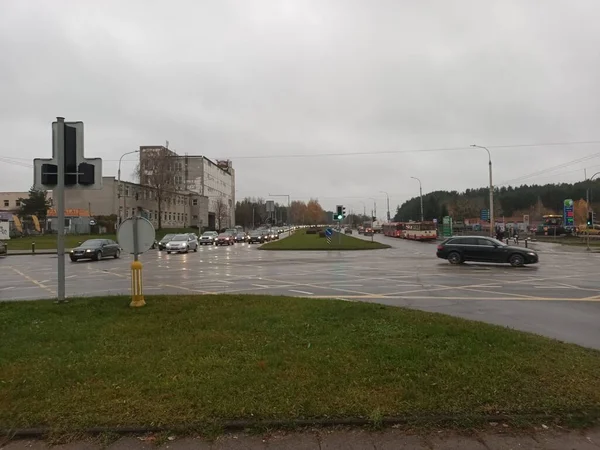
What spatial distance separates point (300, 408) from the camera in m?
3.94

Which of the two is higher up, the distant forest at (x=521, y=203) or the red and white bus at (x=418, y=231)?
the distant forest at (x=521, y=203)

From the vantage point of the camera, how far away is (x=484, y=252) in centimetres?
2278

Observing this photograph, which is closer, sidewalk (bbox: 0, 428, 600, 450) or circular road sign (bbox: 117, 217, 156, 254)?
sidewalk (bbox: 0, 428, 600, 450)

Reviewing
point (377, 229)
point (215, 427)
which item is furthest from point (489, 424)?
point (377, 229)

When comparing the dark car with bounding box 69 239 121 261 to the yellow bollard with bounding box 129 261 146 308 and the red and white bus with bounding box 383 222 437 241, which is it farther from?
the red and white bus with bounding box 383 222 437 241

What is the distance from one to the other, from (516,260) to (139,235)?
62.1 ft

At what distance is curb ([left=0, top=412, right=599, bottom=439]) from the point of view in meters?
3.65

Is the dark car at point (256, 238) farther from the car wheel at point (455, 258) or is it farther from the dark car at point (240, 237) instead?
the car wheel at point (455, 258)

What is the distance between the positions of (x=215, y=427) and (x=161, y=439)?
1.42 feet

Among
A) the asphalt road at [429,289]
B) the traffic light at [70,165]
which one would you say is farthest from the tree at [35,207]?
the traffic light at [70,165]

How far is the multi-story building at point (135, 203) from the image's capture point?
7619 centimetres

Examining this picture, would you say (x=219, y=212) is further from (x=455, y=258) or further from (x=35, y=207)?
(x=455, y=258)

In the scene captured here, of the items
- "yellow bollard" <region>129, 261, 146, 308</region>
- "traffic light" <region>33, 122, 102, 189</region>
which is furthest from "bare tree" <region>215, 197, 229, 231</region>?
"yellow bollard" <region>129, 261, 146, 308</region>

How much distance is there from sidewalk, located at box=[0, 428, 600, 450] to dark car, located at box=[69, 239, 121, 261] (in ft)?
93.4
